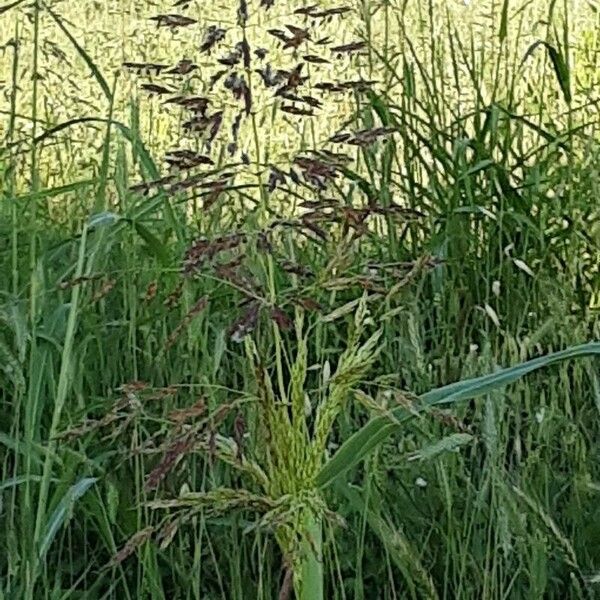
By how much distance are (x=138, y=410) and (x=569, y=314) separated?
85 centimetres

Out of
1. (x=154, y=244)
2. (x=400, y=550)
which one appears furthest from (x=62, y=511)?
(x=154, y=244)

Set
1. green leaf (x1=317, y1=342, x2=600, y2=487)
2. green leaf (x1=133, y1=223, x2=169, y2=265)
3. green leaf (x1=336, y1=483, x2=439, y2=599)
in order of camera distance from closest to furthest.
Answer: green leaf (x1=317, y1=342, x2=600, y2=487) < green leaf (x1=336, y1=483, x2=439, y2=599) < green leaf (x1=133, y1=223, x2=169, y2=265)

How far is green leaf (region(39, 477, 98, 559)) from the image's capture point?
1.27m

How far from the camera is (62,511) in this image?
132 cm

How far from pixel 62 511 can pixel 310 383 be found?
607mm

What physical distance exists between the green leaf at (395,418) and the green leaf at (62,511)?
1.12 feet

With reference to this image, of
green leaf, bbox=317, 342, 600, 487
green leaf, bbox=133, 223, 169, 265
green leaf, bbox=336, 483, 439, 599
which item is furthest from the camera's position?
green leaf, bbox=133, 223, 169, 265

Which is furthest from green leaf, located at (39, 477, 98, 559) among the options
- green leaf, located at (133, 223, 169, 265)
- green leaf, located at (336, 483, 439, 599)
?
green leaf, located at (133, 223, 169, 265)

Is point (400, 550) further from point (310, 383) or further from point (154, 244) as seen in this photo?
point (154, 244)

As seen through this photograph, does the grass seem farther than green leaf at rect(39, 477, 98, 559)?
No

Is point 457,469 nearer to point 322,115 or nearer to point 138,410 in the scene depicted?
point 138,410

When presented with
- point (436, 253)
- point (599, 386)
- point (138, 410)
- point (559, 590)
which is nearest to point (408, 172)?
point (436, 253)

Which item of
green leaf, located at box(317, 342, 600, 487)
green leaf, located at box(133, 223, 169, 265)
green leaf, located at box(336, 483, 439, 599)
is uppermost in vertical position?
green leaf, located at box(133, 223, 169, 265)

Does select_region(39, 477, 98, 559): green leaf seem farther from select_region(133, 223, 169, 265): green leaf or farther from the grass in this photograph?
select_region(133, 223, 169, 265): green leaf
